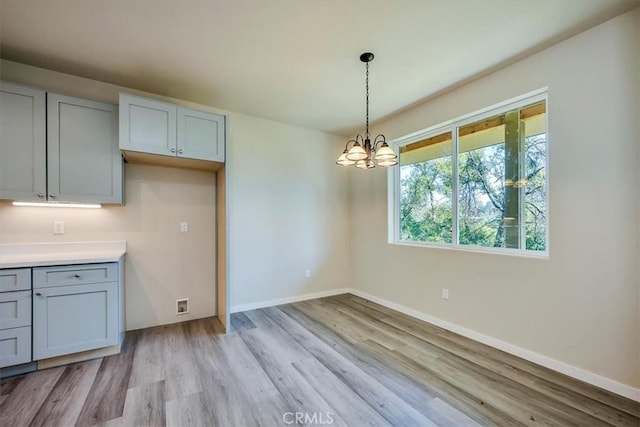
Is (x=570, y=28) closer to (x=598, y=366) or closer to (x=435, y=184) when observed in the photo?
(x=435, y=184)

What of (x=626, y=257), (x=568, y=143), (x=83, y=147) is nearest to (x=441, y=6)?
(x=568, y=143)

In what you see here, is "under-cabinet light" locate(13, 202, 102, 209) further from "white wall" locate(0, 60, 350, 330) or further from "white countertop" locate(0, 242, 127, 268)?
"white countertop" locate(0, 242, 127, 268)

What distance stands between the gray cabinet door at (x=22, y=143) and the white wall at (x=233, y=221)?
34 cm

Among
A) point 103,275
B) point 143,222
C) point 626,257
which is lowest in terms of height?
point 103,275

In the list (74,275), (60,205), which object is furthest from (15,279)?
(60,205)

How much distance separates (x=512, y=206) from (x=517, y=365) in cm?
141

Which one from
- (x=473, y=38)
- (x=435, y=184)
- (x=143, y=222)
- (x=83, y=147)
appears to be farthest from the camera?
(x=435, y=184)

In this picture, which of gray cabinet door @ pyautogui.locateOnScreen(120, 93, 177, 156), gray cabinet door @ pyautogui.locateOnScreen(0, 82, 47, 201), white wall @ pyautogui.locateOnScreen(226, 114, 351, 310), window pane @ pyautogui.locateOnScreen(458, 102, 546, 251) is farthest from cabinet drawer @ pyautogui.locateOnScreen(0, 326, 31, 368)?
window pane @ pyautogui.locateOnScreen(458, 102, 546, 251)

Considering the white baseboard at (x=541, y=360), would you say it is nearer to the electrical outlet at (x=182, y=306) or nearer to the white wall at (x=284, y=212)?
the white wall at (x=284, y=212)

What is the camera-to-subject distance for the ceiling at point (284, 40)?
73.9 inches

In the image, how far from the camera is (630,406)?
1.81 m

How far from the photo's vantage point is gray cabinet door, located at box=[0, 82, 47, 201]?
226 centimetres

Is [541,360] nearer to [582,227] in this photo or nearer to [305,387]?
[582,227]

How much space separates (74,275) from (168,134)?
1.48 m
